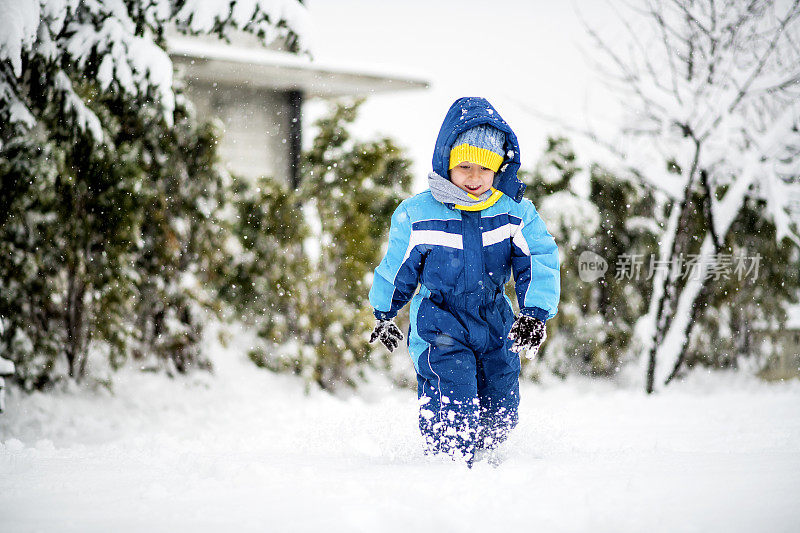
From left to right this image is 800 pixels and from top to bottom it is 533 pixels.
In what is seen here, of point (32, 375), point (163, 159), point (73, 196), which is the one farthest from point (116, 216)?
point (32, 375)

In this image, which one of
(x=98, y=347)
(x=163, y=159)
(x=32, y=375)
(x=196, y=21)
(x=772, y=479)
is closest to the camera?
(x=772, y=479)

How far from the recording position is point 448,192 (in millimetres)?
2826

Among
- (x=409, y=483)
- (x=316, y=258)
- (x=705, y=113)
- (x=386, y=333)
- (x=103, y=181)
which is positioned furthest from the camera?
(x=316, y=258)

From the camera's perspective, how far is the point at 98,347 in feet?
17.7

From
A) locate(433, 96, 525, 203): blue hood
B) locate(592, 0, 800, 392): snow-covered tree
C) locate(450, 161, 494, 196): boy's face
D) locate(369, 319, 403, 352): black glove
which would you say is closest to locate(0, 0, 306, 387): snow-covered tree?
locate(433, 96, 525, 203): blue hood

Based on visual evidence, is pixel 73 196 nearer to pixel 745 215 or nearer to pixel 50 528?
pixel 50 528

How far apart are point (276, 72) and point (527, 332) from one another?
227 inches

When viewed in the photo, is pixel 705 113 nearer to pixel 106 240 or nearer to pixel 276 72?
pixel 276 72

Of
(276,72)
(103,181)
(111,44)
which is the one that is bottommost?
(103,181)

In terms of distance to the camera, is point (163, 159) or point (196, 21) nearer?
point (196, 21)

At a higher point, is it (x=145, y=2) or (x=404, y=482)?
(x=145, y=2)

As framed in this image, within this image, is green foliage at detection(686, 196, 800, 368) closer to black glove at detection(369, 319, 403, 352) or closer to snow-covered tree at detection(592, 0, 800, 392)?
snow-covered tree at detection(592, 0, 800, 392)

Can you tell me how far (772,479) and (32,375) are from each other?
4.52 metres

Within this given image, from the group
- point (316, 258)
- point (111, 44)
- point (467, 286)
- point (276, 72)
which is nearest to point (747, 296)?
point (316, 258)
